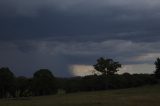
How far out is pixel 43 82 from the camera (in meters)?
112

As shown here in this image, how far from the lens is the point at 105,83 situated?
12300 centimetres

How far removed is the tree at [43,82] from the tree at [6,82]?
252 inches

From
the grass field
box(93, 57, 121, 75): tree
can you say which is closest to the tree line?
box(93, 57, 121, 75): tree

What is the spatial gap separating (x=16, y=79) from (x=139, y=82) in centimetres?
3562

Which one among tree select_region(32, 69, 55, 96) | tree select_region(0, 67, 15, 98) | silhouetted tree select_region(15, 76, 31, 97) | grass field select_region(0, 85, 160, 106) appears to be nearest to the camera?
grass field select_region(0, 85, 160, 106)

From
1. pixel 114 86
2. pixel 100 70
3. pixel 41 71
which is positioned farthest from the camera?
pixel 100 70

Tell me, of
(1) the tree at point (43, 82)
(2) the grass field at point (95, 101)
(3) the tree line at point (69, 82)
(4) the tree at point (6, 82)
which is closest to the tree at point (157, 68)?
(3) the tree line at point (69, 82)

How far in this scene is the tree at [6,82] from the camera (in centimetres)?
11431

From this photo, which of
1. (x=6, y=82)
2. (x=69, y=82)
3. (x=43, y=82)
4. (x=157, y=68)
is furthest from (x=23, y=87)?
(x=157, y=68)

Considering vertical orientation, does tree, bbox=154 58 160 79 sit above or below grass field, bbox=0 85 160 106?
above

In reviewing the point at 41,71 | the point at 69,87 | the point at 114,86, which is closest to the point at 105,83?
the point at 114,86

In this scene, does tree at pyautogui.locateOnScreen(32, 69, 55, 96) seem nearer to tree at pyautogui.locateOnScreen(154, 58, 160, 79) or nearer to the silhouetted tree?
the silhouetted tree

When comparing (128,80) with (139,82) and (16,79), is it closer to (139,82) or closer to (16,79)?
(139,82)

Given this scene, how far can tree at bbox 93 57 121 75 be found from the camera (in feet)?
433
